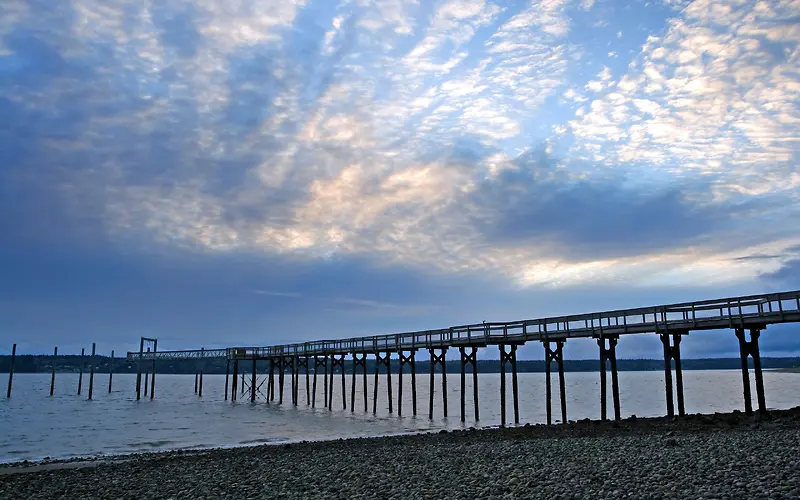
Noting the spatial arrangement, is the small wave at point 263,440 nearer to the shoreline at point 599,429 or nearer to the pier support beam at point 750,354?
the shoreline at point 599,429

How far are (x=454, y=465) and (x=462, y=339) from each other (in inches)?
780

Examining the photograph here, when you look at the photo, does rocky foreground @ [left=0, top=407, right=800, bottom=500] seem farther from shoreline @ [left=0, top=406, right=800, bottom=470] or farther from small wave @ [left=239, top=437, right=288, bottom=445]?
small wave @ [left=239, top=437, right=288, bottom=445]

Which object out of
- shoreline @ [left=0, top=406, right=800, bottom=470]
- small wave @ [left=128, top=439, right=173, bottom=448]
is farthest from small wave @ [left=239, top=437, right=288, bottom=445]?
small wave @ [left=128, top=439, right=173, bottom=448]

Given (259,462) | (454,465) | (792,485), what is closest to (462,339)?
(259,462)

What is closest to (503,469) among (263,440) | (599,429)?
(599,429)

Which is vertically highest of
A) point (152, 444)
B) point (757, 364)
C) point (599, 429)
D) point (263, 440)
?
point (757, 364)

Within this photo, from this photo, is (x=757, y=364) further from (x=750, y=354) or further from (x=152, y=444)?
(x=152, y=444)

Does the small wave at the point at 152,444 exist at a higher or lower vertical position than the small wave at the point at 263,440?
lower

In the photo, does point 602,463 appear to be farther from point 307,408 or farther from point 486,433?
point 307,408

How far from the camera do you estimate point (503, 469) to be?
47.2 ft

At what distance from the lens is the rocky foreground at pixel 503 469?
37.1 ft

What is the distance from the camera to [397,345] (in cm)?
4262

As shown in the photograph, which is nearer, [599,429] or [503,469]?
[503,469]

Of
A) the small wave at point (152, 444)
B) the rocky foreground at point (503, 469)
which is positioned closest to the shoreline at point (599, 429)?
the rocky foreground at point (503, 469)
